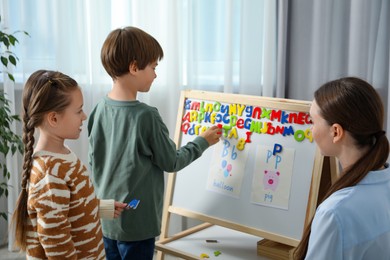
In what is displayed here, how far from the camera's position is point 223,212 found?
2.38 meters

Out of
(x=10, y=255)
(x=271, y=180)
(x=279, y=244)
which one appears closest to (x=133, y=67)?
(x=271, y=180)

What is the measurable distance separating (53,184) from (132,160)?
1.60ft

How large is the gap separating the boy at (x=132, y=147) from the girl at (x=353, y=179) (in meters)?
0.75

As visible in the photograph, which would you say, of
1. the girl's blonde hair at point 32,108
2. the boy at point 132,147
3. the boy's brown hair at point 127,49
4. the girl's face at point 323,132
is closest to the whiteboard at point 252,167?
the boy at point 132,147

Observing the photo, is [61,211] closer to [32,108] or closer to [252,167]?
[32,108]

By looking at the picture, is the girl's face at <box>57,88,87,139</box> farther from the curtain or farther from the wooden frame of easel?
the curtain

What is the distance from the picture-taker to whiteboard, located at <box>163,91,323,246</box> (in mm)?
2156

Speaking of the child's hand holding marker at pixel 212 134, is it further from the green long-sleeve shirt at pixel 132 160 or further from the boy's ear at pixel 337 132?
the boy's ear at pixel 337 132

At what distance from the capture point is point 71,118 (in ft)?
5.72

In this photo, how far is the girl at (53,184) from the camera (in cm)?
162

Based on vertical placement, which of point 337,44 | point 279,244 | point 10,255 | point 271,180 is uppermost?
point 337,44

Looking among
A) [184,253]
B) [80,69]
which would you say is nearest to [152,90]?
[80,69]

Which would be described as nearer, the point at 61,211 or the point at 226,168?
the point at 61,211

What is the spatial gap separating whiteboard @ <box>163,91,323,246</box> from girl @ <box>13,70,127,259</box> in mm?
750
